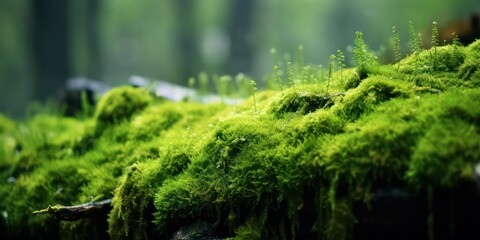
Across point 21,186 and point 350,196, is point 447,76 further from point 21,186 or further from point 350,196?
point 21,186

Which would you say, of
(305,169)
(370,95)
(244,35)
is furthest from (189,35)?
(305,169)

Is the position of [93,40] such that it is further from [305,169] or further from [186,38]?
[305,169]

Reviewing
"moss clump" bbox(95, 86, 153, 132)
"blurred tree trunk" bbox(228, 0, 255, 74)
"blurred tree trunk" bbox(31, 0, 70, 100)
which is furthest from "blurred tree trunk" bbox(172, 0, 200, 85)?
"moss clump" bbox(95, 86, 153, 132)

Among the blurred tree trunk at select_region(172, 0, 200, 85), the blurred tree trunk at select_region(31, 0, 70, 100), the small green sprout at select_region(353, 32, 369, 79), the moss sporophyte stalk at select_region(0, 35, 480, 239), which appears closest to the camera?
the moss sporophyte stalk at select_region(0, 35, 480, 239)

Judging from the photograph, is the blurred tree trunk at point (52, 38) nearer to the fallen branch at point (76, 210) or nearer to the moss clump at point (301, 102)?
the fallen branch at point (76, 210)

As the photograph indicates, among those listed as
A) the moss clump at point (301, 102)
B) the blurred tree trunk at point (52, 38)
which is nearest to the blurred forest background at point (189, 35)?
the blurred tree trunk at point (52, 38)

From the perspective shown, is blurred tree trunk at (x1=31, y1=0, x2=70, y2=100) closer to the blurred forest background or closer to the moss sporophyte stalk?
the blurred forest background

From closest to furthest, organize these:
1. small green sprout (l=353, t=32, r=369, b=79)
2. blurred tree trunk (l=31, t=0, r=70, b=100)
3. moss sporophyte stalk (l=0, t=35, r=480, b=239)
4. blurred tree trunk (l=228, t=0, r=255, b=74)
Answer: moss sporophyte stalk (l=0, t=35, r=480, b=239) → small green sprout (l=353, t=32, r=369, b=79) → blurred tree trunk (l=31, t=0, r=70, b=100) → blurred tree trunk (l=228, t=0, r=255, b=74)

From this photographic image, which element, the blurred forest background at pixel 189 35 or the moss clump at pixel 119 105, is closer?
the moss clump at pixel 119 105
